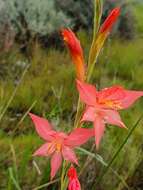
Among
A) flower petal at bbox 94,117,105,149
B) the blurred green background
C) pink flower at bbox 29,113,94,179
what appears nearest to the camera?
flower petal at bbox 94,117,105,149

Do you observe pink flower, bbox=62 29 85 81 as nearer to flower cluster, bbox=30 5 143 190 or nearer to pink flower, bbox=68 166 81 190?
flower cluster, bbox=30 5 143 190

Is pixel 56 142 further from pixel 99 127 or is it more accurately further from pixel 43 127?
pixel 99 127

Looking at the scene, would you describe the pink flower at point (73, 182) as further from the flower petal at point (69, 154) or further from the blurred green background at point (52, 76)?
the blurred green background at point (52, 76)

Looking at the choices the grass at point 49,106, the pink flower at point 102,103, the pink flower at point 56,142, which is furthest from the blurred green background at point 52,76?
the pink flower at point 102,103

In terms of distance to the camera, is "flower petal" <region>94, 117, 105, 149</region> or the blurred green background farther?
the blurred green background

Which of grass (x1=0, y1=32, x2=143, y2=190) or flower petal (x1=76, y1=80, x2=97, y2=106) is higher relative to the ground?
flower petal (x1=76, y1=80, x2=97, y2=106)

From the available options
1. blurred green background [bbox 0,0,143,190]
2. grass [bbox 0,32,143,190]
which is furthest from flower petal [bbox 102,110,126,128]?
blurred green background [bbox 0,0,143,190]
